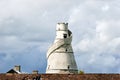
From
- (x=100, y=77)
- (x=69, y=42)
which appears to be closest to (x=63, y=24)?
(x=69, y=42)

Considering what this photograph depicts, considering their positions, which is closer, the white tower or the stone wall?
the stone wall

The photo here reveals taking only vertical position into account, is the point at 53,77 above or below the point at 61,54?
below

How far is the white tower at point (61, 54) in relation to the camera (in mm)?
104938

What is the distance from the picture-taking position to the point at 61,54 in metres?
106

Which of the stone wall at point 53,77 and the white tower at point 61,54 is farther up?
the white tower at point 61,54

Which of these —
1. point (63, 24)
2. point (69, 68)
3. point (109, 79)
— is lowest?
point (109, 79)

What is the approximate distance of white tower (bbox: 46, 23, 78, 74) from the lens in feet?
344

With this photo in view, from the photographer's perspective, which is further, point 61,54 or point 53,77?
point 61,54

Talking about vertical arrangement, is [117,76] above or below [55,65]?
below

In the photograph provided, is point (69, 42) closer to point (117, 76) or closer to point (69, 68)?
point (69, 68)

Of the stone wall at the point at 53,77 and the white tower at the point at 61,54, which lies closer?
the stone wall at the point at 53,77

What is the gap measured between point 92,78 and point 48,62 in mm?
58392

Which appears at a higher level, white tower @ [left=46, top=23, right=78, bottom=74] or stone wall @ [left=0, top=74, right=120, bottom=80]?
white tower @ [left=46, top=23, right=78, bottom=74]

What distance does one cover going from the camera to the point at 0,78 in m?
50.0
